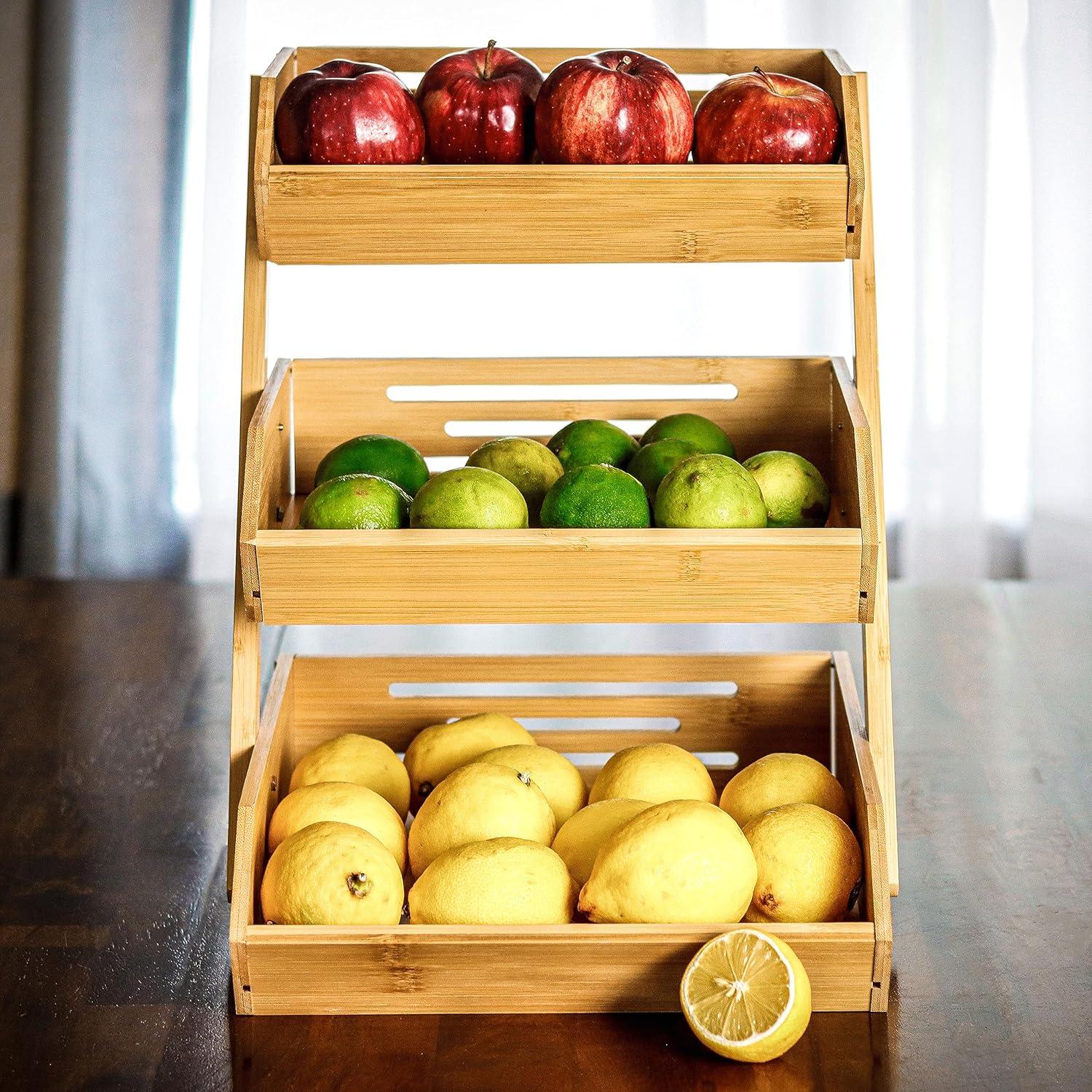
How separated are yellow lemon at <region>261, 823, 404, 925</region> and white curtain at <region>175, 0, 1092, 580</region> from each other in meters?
2.31

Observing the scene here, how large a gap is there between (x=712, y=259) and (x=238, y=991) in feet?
2.67

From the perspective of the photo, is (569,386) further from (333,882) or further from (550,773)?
(333,882)

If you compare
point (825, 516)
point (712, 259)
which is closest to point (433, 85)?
point (712, 259)

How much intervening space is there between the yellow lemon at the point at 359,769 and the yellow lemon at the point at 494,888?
0.23 metres

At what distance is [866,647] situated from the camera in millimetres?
1443

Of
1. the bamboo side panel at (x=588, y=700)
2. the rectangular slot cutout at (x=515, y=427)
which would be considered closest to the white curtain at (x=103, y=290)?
the rectangular slot cutout at (x=515, y=427)

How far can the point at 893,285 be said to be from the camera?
132 inches

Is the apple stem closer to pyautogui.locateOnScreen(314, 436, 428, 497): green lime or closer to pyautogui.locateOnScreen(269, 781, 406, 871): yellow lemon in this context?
pyautogui.locateOnScreen(314, 436, 428, 497): green lime

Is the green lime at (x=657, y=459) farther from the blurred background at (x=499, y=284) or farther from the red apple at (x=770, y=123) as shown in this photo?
the blurred background at (x=499, y=284)

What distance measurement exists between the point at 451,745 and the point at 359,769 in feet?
0.34

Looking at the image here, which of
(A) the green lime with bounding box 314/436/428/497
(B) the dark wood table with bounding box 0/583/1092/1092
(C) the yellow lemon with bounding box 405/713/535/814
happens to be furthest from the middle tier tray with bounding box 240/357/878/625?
(B) the dark wood table with bounding box 0/583/1092/1092

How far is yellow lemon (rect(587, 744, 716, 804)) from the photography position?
139 centimetres

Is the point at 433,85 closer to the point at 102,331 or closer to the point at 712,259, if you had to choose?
the point at 712,259

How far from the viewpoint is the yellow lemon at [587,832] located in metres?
1.29
